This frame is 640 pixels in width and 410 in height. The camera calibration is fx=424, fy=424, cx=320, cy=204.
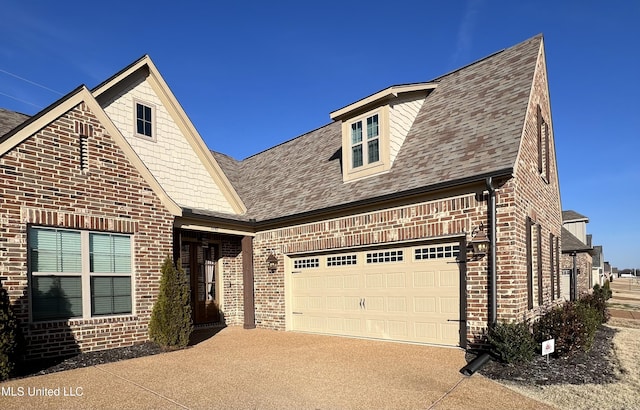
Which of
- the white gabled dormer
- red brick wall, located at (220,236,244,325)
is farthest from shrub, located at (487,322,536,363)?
red brick wall, located at (220,236,244,325)

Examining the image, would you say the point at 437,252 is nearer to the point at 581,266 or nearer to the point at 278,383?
the point at 278,383

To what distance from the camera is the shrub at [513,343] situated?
282 inches

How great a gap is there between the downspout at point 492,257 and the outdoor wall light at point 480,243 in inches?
4.1

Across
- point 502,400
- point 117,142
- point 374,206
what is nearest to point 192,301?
point 117,142

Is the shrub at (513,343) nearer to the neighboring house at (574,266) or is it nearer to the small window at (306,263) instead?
the small window at (306,263)

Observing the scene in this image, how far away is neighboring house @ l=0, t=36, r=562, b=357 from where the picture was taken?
8008 millimetres

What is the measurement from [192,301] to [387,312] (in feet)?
20.5

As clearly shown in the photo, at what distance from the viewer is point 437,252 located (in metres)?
9.14

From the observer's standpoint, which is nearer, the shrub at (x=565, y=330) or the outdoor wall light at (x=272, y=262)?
the shrub at (x=565, y=330)

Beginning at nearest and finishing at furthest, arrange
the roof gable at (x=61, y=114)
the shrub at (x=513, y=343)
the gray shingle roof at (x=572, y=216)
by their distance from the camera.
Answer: the shrub at (x=513, y=343) < the roof gable at (x=61, y=114) < the gray shingle roof at (x=572, y=216)

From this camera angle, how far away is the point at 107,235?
29.4 feet

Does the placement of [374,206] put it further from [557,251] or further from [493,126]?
[557,251]

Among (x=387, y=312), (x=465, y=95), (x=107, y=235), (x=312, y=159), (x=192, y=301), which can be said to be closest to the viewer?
(x=107, y=235)

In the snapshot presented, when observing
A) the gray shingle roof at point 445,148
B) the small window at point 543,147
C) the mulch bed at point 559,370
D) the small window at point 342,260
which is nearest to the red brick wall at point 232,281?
the gray shingle roof at point 445,148
